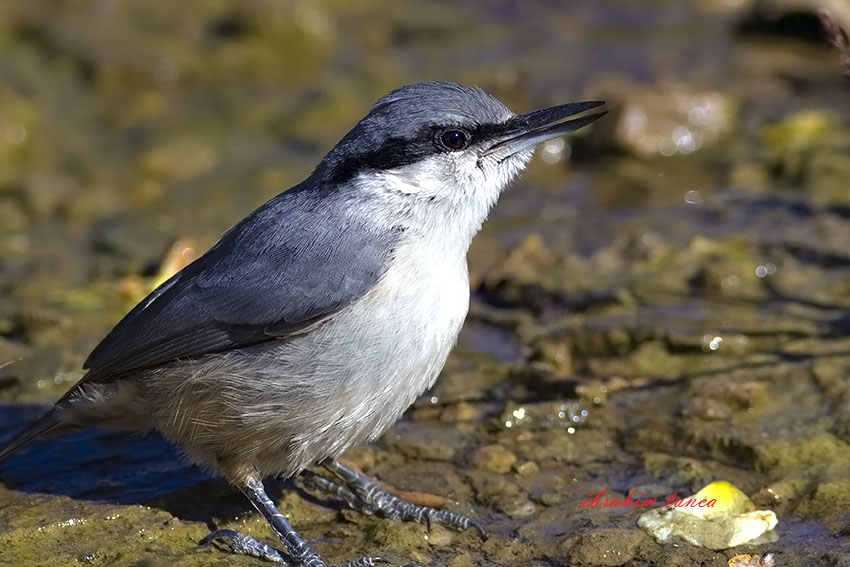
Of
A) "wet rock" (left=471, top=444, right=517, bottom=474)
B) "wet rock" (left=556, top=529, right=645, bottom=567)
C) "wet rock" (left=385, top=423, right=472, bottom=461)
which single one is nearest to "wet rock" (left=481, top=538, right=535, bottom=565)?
"wet rock" (left=556, top=529, right=645, bottom=567)

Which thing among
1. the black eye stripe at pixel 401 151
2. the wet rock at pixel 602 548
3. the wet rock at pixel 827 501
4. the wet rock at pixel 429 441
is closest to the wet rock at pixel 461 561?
the wet rock at pixel 602 548

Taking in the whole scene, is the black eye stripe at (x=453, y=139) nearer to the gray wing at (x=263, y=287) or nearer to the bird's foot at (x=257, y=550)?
the gray wing at (x=263, y=287)

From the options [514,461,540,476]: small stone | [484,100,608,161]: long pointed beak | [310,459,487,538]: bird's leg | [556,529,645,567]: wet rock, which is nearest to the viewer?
[556,529,645,567]: wet rock

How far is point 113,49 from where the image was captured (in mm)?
9250

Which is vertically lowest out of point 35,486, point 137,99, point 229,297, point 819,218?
point 819,218

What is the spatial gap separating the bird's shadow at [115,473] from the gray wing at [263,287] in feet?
1.67

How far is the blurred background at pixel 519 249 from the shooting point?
16.0ft

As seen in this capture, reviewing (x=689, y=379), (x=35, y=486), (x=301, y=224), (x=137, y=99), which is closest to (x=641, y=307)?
(x=689, y=379)

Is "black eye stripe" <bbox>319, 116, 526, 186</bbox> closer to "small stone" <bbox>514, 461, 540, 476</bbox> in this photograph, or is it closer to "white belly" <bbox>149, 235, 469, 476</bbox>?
"white belly" <bbox>149, 235, 469, 476</bbox>

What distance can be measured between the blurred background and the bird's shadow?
0.02 meters

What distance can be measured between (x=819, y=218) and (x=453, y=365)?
2.64 meters

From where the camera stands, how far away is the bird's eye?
4.90 m

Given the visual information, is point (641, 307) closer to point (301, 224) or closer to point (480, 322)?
point (480, 322)

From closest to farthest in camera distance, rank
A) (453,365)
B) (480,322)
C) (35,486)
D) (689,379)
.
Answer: (35,486), (689,379), (453,365), (480,322)
